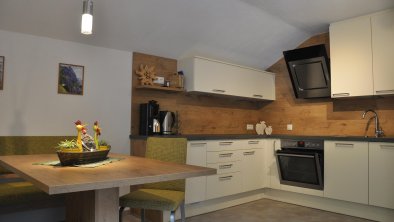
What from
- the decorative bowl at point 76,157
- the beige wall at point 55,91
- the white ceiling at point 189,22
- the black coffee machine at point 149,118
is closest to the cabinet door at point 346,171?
the white ceiling at point 189,22

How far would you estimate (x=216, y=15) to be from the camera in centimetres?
339

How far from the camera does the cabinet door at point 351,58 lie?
346cm

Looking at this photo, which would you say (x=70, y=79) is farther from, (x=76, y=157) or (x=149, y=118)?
(x=76, y=157)

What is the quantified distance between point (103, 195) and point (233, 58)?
10.4ft

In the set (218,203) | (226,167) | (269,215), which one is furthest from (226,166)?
(269,215)

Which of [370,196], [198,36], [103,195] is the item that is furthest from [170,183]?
[370,196]

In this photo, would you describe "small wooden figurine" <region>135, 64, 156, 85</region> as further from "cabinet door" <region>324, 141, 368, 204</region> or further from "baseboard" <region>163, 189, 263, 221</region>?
"cabinet door" <region>324, 141, 368, 204</region>

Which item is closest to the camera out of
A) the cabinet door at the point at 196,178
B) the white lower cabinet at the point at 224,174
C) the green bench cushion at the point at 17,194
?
the green bench cushion at the point at 17,194

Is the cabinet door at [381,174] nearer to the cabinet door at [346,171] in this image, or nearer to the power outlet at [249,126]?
the cabinet door at [346,171]

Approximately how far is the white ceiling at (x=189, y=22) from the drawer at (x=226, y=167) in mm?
1409

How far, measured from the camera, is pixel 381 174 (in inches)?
124

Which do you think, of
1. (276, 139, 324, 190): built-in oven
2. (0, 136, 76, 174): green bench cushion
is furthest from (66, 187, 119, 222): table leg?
(276, 139, 324, 190): built-in oven

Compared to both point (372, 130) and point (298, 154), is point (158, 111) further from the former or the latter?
point (372, 130)

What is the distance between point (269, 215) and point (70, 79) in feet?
8.30
